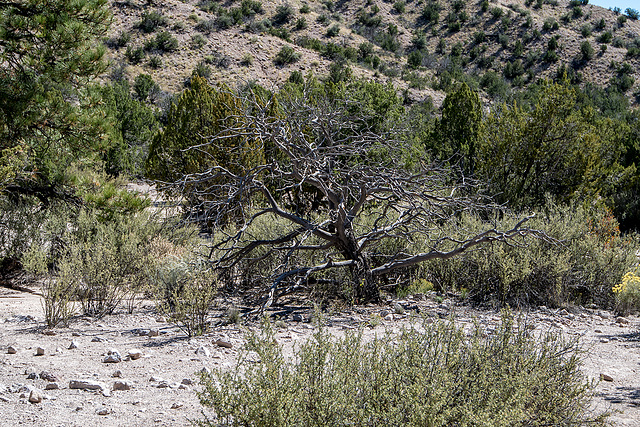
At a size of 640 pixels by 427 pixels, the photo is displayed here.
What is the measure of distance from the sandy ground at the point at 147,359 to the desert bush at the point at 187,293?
6.1 inches

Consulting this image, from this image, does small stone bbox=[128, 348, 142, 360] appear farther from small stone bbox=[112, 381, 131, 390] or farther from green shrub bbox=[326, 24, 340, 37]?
green shrub bbox=[326, 24, 340, 37]

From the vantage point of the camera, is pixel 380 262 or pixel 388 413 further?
pixel 380 262

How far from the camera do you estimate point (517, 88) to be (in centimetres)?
4759

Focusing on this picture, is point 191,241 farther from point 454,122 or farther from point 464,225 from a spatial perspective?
point 454,122

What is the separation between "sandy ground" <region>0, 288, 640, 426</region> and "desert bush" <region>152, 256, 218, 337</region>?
0.16 meters

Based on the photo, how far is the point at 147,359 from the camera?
4582 millimetres

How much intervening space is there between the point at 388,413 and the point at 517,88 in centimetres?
5000

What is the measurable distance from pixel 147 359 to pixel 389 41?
5478 centimetres

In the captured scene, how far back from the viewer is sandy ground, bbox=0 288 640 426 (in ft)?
11.3

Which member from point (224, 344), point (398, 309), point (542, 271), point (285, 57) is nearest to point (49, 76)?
point (224, 344)

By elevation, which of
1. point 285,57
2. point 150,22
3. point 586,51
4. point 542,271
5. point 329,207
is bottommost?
point 542,271

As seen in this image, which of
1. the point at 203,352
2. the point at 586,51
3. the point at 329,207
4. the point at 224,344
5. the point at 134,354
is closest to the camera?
the point at 134,354

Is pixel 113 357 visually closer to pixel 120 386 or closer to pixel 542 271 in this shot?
pixel 120 386

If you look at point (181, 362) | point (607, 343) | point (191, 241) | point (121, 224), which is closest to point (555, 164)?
point (607, 343)
